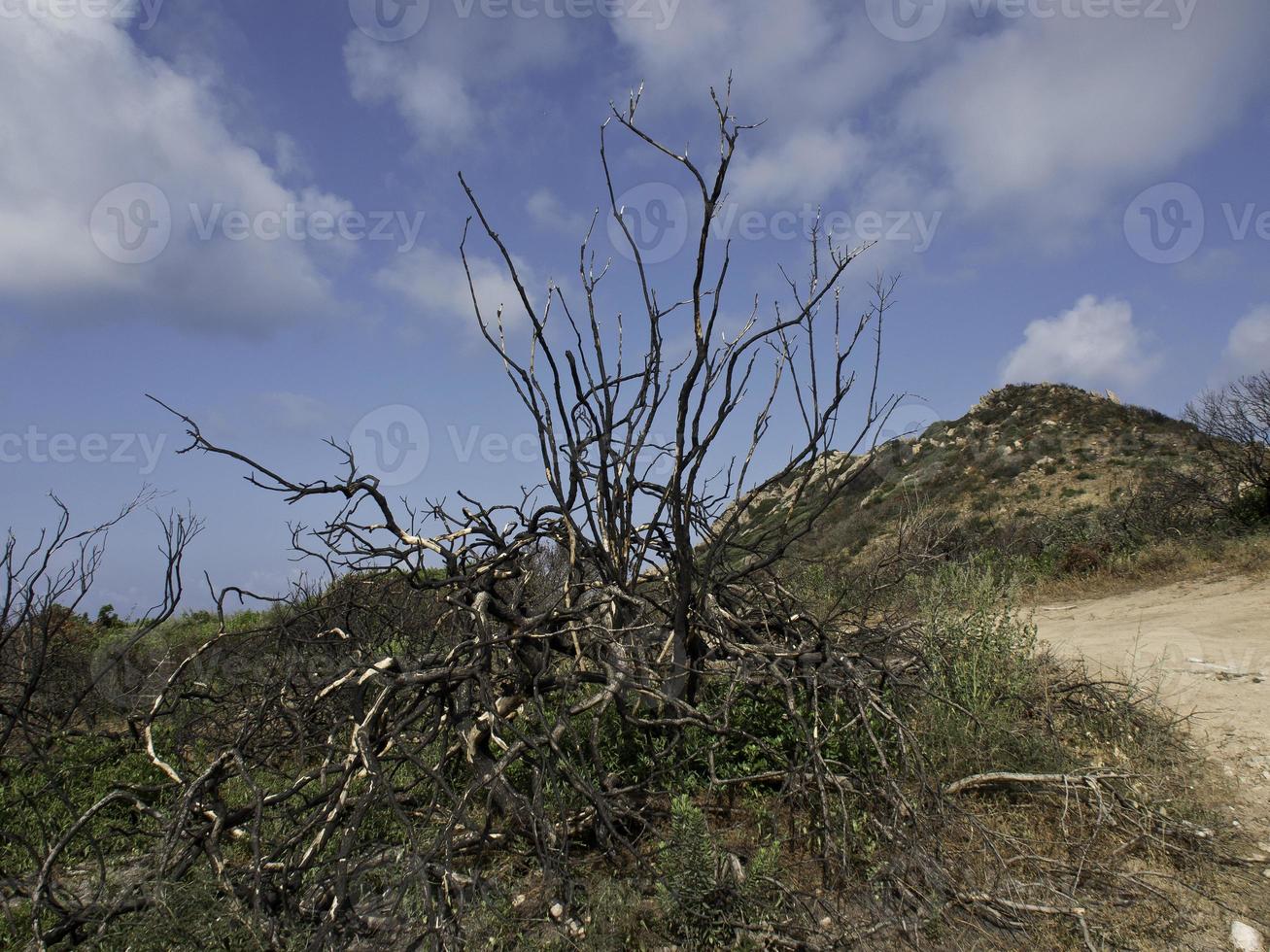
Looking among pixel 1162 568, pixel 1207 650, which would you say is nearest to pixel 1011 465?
pixel 1162 568

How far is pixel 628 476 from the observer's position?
14.7 ft

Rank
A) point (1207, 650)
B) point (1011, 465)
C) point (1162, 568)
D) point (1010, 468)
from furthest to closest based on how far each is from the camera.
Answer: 1. point (1011, 465)
2. point (1010, 468)
3. point (1162, 568)
4. point (1207, 650)

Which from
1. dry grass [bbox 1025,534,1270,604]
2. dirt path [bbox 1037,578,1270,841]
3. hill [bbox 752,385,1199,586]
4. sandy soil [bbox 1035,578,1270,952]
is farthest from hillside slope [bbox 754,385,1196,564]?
sandy soil [bbox 1035,578,1270,952]

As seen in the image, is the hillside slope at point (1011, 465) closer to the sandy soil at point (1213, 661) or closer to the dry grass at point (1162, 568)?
the dry grass at point (1162, 568)

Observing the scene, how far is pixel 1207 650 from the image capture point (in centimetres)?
741

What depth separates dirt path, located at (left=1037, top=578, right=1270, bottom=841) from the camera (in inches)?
199

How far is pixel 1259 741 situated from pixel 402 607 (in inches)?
256

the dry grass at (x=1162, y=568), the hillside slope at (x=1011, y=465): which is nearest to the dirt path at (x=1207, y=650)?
the dry grass at (x=1162, y=568)

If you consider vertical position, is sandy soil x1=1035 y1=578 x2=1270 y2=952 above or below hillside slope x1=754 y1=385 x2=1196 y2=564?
below

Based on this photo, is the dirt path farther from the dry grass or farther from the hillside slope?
the hillside slope

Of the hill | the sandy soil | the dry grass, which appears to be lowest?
the sandy soil

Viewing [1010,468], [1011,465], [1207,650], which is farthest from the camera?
[1011,465]

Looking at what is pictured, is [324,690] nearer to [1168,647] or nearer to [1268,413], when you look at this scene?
[1168,647]

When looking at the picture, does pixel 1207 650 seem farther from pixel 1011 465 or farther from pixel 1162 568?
pixel 1011 465
